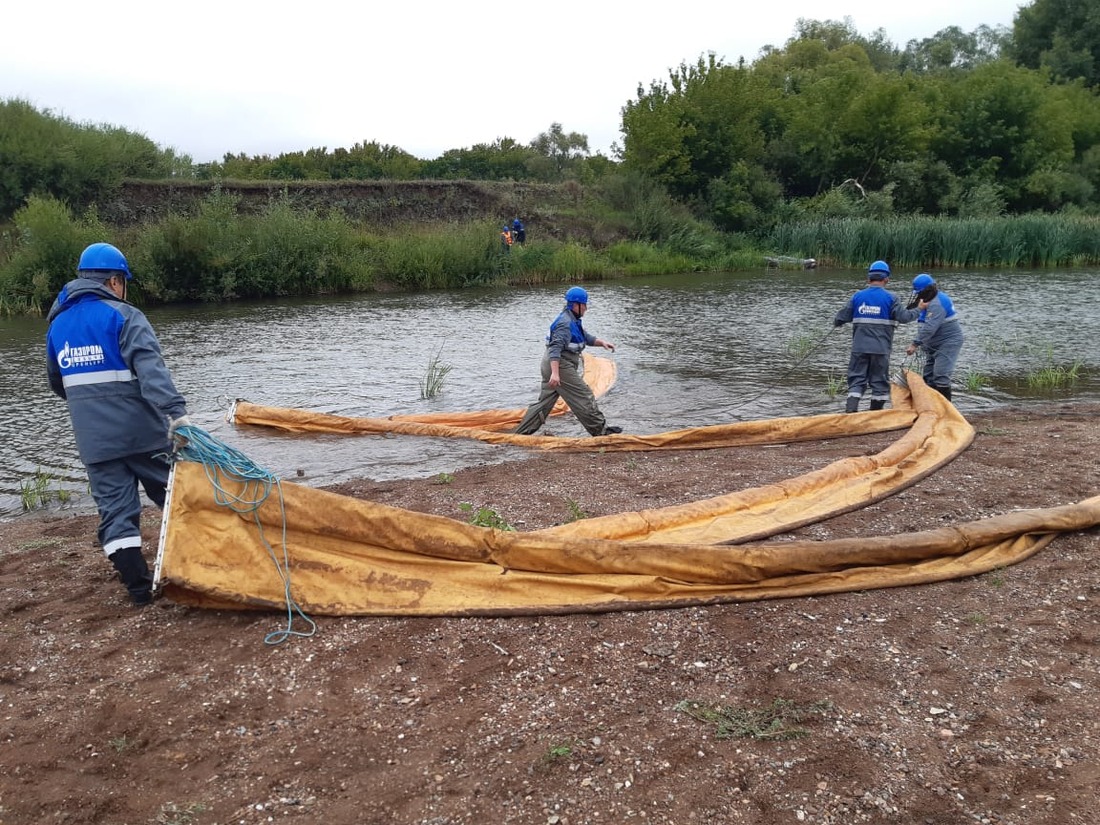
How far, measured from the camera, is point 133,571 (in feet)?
15.8

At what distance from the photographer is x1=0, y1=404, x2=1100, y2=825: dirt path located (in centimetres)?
310

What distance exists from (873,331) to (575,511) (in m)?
5.62

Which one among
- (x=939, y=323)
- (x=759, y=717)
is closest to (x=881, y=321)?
(x=939, y=323)

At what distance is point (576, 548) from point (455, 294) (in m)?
24.5

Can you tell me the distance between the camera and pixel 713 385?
1329cm

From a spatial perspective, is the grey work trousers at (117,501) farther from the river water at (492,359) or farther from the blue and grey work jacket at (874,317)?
the blue and grey work jacket at (874,317)

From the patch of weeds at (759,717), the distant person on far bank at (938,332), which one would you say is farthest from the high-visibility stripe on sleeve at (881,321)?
the patch of weeds at (759,717)

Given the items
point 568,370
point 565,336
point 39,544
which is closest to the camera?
point 39,544

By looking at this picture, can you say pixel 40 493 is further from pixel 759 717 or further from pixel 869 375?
pixel 869 375

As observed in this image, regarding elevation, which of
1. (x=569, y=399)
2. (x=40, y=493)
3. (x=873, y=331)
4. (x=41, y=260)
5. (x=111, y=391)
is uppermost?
(x=41, y=260)

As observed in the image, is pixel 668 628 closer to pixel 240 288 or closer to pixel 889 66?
pixel 240 288

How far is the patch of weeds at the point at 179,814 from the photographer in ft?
10.0

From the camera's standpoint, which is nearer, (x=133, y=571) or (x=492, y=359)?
(x=133, y=571)

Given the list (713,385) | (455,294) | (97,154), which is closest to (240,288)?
(455,294)
